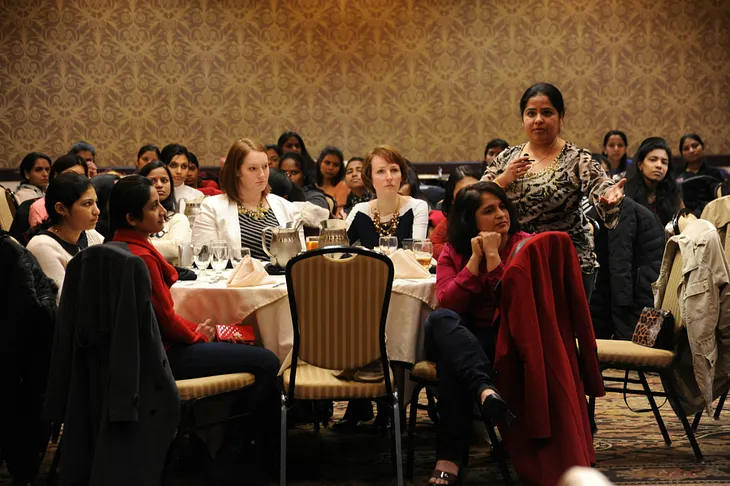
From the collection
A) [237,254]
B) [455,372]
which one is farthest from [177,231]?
[455,372]

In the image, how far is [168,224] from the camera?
4406mm

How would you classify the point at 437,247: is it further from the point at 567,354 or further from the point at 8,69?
the point at 8,69

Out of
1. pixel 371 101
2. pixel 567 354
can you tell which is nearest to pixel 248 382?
pixel 567 354

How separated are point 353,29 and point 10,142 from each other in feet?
11.7

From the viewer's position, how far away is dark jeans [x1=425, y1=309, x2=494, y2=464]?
3.09 meters

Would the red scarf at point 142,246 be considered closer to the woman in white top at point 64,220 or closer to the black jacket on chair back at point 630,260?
the woman in white top at point 64,220

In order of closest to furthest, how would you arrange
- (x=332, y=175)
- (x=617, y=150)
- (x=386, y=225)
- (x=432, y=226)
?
1. (x=386, y=225)
2. (x=432, y=226)
3. (x=332, y=175)
4. (x=617, y=150)

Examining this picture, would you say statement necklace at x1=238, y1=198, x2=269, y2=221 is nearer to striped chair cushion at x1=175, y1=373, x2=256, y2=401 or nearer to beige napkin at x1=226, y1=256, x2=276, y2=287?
beige napkin at x1=226, y1=256, x2=276, y2=287

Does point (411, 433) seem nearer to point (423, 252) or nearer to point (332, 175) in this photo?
point (423, 252)

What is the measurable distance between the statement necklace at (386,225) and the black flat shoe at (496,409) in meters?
1.58

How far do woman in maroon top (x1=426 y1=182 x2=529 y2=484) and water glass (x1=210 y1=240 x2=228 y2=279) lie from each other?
0.91 metres

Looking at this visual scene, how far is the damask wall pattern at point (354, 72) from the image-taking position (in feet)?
29.1

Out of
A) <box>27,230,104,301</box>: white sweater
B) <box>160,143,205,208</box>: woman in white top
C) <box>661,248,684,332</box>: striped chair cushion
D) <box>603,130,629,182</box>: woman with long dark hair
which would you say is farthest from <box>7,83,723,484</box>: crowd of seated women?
<box>603,130,629,182</box>: woman with long dark hair

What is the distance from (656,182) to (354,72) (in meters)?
4.06
